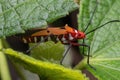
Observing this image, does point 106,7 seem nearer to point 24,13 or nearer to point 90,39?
point 90,39

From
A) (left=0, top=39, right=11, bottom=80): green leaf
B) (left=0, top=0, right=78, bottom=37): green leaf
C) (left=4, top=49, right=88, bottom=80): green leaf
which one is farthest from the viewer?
(left=0, top=39, right=11, bottom=80): green leaf

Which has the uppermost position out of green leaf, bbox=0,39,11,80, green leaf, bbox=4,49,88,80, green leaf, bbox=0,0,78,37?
green leaf, bbox=0,0,78,37

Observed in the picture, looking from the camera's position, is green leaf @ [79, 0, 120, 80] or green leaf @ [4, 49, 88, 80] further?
green leaf @ [79, 0, 120, 80]

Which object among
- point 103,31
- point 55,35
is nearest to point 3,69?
point 55,35

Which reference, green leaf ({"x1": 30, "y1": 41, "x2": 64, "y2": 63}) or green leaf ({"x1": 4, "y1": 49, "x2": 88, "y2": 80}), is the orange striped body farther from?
green leaf ({"x1": 4, "y1": 49, "x2": 88, "y2": 80})

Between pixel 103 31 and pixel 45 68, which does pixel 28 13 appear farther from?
pixel 103 31

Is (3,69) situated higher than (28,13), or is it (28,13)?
(28,13)

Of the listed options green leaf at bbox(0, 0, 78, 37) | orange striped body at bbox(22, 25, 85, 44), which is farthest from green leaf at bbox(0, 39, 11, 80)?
green leaf at bbox(0, 0, 78, 37)
